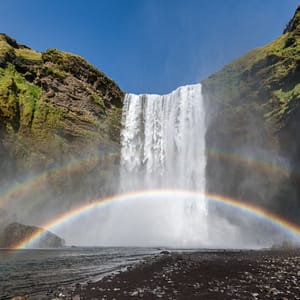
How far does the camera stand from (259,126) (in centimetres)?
3966

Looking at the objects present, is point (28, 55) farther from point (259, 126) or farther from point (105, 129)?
point (259, 126)

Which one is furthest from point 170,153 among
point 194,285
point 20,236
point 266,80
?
point 194,285

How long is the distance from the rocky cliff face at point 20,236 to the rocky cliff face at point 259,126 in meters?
25.6

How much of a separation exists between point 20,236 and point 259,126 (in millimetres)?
32967

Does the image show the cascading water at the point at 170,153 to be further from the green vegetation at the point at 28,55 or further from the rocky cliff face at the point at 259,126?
the green vegetation at the point at 28,55

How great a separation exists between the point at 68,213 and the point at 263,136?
30.9 m

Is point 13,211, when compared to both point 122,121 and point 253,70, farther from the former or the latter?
point 253,70

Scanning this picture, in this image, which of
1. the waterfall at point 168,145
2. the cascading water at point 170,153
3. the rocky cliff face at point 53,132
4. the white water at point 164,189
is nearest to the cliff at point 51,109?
the rocky cliff face at point 53,132

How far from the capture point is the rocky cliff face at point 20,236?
91.8 feet

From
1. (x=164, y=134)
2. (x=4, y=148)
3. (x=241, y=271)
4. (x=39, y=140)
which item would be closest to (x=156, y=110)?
(x=164, y=134)

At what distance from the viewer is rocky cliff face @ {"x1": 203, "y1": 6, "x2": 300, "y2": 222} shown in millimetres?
35781

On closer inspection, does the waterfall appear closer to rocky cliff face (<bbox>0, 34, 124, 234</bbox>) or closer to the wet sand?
rocky cliff face (<bbox>0, 34, 124, 234</bbox>)

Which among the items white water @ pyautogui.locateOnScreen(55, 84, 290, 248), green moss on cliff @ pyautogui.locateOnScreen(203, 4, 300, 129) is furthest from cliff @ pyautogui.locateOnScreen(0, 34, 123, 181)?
green moss on cliff @ pyautogui.locateOnScreen(203, 4, 300, 129)

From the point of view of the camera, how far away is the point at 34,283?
10.3 metres
